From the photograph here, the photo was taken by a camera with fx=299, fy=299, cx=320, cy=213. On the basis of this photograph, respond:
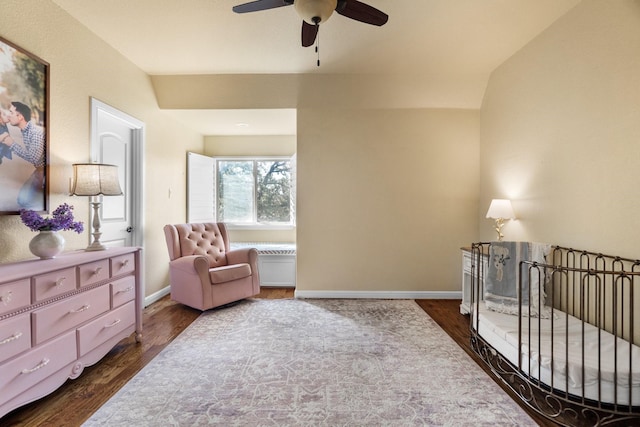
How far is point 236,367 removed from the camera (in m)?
2.19

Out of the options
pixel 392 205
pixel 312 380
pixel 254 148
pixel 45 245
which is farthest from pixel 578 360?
pixel 254 148

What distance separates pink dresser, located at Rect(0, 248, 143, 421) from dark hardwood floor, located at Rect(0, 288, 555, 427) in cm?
12

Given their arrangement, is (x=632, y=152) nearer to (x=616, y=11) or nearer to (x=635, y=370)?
(x=616, y=11)

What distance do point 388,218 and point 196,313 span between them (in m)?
2.55

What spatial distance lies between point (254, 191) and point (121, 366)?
136 inches

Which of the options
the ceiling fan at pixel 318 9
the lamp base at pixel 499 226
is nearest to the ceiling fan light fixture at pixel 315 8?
the ceiling fan at pixel 318 9

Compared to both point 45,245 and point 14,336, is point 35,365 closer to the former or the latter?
point 14,336

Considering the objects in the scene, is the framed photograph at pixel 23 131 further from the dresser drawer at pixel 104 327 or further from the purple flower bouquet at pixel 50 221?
the dresser drawer at pixel 104 327

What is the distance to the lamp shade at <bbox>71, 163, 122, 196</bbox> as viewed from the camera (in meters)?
2.33

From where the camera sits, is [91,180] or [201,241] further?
[201,241]

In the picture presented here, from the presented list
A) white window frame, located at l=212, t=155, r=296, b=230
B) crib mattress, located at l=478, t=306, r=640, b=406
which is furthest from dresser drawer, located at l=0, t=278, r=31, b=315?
white window frame, located at l=212, t=155, r=296, b=230

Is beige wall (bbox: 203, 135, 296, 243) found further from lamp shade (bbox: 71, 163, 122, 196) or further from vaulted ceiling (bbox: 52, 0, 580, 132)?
lamp shade (bbox: 71, 163, 122, 196)

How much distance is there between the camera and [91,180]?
236cm

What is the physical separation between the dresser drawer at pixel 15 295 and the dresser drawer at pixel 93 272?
0.36 metres
